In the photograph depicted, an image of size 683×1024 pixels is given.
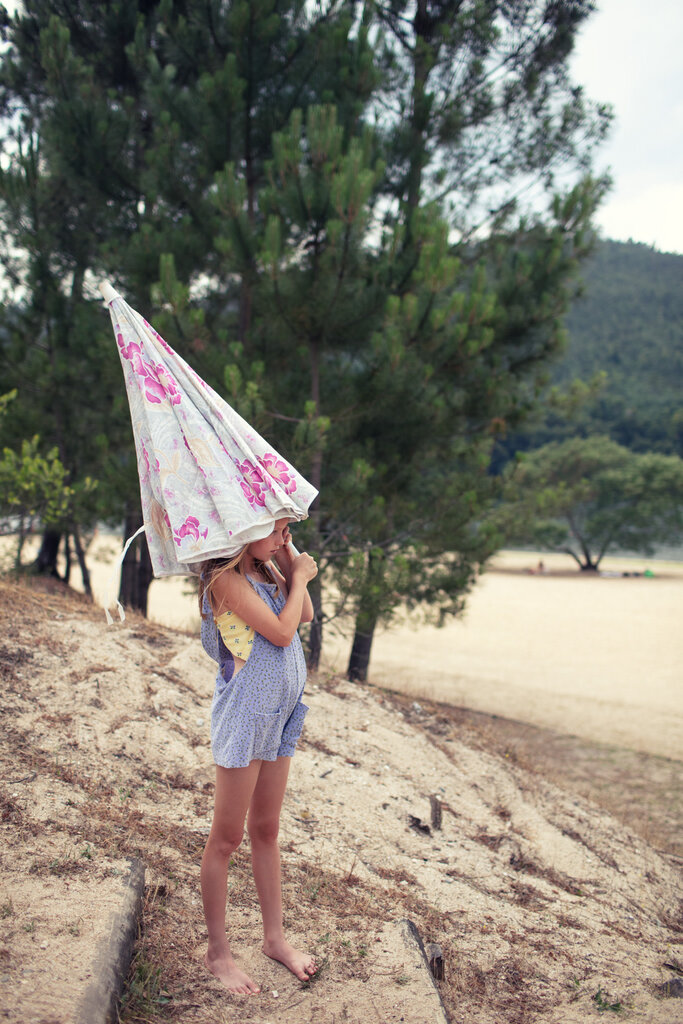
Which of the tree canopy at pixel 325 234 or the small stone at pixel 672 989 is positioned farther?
the tree canopy at pixel 325 234

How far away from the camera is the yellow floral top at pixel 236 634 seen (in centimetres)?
201

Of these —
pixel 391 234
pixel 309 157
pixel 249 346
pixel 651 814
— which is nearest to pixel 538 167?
pixel 391 234

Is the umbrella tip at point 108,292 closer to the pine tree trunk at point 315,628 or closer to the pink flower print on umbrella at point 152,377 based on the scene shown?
the pink flower print on umbrella at point 152,377

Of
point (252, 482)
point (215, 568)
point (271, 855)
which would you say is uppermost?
point (252, 482)

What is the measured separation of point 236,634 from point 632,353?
→ 215 ft

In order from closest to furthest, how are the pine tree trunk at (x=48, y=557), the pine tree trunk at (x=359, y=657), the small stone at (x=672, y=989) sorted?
the small stone at (x=672, y=989), the pine tree trunk at (x=359, y=657), the pine tree trunk at (x=48, y=557)

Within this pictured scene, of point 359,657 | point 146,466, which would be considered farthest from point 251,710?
point 359,657

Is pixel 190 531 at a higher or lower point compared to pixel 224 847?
higher

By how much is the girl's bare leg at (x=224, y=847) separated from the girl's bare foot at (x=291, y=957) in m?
0.14

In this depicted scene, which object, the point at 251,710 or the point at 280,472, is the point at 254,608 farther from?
the point at 280,472

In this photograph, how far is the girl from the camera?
6.50 ft

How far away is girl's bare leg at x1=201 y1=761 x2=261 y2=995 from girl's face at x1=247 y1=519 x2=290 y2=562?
605 millimetres

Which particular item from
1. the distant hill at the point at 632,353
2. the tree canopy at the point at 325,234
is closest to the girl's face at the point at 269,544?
the tree canopy at the point at 325,234

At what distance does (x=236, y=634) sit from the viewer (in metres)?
2.02
